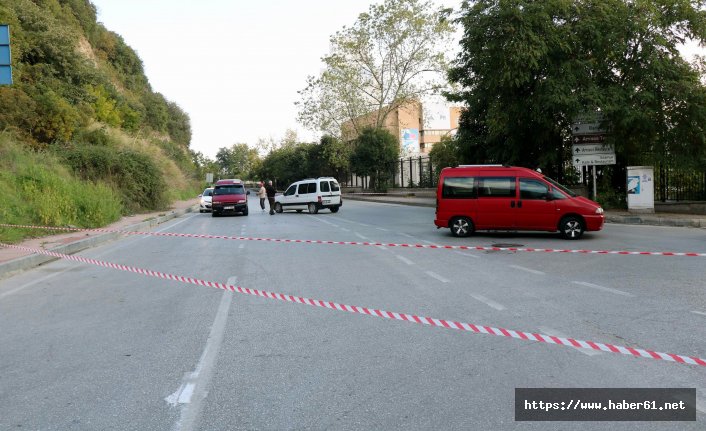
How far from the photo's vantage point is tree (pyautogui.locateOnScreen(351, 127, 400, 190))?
51.0 meters

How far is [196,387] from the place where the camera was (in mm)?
4270

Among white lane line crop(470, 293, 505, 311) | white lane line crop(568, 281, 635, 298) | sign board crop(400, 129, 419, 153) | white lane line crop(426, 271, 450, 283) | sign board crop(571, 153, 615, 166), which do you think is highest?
sign board crop(400, 129, 419, 153)

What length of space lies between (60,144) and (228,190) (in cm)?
919

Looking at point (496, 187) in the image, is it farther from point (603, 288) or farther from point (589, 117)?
point (589, 117)

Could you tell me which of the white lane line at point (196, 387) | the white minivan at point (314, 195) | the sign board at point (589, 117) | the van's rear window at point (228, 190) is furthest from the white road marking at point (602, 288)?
the van's rear window at point (228, 190)

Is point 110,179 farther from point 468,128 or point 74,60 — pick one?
point 468,128

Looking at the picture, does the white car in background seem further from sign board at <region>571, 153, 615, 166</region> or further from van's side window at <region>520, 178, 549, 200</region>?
van's side window at <region>520, 178, 549, 200</region>

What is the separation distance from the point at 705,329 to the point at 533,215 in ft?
30.0

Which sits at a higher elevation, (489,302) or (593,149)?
(593,149)

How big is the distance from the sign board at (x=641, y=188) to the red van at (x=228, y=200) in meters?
18.2

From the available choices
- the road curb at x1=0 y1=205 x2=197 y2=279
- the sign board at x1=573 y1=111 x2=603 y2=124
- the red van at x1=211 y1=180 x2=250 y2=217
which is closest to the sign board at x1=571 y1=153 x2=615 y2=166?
the sign board at x1=573 y1=111 x2=603 y2=124

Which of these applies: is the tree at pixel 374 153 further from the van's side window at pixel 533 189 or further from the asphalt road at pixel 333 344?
the asphalt road at pixel 333 344

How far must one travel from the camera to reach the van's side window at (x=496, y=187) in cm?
1489

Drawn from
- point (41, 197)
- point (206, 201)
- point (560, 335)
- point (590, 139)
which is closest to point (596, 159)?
point (590, 139)
